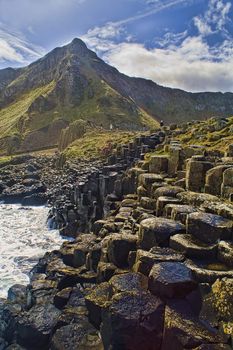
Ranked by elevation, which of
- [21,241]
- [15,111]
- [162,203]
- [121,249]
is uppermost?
[15,111]

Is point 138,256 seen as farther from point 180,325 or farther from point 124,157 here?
point 124,157

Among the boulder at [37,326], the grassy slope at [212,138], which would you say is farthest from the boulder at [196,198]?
the grassy slope at [212,138]

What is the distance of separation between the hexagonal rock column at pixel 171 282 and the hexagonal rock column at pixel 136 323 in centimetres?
23

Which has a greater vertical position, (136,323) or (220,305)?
(220,305)

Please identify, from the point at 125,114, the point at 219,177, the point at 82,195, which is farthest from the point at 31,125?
the point at 219,177

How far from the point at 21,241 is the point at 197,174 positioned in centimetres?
2010

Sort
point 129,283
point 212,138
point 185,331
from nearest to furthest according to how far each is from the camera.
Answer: point 185,331
point 129,283
point 212,138

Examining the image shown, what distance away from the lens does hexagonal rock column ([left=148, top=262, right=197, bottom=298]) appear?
321 inches

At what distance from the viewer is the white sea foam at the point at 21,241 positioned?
70.6 feet

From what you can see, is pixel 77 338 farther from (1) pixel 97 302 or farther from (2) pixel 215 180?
(2) pixel 215 180

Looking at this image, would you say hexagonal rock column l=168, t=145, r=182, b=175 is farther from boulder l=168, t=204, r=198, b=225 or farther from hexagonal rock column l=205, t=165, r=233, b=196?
boulder l=168, t=204, r=198, b=225

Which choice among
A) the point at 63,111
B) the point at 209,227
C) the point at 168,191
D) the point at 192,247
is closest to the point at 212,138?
the point at 168,191

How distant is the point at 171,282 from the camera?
8133mm

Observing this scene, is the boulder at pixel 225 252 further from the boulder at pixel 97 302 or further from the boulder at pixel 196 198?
the boulder at pixel 97 302
